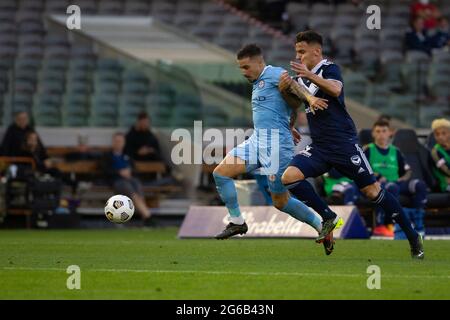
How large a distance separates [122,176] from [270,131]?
990 centimetres

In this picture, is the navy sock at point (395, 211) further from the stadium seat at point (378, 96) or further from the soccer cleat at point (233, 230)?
the stadium seat at point (378, 96)

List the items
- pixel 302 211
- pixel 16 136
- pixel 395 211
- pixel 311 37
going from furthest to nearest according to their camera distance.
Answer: pixel 16 136, pixel 302 211, pixel 395 211, pixel 311 37

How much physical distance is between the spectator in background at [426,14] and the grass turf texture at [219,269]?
1358 cm

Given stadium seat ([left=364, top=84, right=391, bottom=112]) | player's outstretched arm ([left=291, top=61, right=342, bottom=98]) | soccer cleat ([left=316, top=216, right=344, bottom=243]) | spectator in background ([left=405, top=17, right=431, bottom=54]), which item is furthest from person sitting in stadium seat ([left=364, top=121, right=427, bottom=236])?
spectator in background ([left=405, top=17, right=431, bottom=54])

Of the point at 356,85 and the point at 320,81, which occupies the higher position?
the point at 356,85

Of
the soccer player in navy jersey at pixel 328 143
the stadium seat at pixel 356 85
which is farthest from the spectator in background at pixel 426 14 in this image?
the soccer player in navy jersey at pixel 328 143

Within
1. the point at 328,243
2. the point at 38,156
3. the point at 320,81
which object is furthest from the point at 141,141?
the point at 320,81

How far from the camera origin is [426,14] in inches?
1171

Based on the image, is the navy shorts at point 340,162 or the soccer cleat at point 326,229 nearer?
the navy shorts at point 340,162

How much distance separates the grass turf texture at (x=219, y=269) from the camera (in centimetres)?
968

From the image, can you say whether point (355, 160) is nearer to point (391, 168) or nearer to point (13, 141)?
point (391, 168)

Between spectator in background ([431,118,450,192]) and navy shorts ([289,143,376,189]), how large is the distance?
6.34 metres
